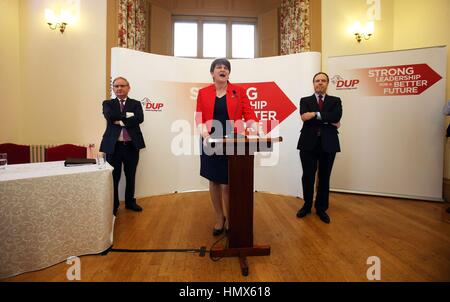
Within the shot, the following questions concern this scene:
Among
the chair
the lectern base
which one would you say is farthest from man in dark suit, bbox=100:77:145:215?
the lectern base

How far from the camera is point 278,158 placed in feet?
13.3

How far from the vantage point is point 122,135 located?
3.17 metres

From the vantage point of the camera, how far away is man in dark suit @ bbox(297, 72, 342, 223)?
115 inches

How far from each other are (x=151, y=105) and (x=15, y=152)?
5.94 feet

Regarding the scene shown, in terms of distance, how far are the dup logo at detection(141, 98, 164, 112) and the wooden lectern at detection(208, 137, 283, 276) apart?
2.15 metres

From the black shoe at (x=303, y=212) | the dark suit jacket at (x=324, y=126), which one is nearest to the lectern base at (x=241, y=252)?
the black shoe at (x=303, y=212)

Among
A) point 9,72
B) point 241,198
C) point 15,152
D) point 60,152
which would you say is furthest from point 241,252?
point 9,72

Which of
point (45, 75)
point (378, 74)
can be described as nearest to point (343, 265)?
point (378, 74)

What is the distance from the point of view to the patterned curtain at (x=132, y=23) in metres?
4.34

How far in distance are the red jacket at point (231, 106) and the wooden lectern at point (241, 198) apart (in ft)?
1.36

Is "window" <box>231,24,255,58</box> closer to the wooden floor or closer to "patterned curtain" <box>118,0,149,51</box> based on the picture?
"patterned curtain" <box>118,0,149,51</box>

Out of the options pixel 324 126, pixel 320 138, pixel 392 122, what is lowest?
pixel 320 138

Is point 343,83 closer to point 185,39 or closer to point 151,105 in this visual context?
point 151,105
